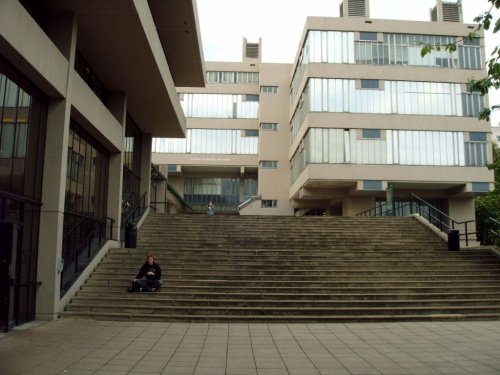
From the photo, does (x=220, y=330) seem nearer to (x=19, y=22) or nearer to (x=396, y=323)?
(x=396, y=323)

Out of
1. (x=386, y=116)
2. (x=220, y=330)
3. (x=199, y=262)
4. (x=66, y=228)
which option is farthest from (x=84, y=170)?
(x=386, y=116)

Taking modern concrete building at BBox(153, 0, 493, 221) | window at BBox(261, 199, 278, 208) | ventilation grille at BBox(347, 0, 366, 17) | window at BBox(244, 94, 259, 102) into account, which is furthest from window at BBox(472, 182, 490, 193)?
window at BBox(244, 94, 259, 102)

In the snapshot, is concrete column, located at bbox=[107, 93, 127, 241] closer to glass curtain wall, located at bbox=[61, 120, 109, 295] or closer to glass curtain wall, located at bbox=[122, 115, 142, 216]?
glass curtain wall, located at bbox=[61, 120, 109, 295]

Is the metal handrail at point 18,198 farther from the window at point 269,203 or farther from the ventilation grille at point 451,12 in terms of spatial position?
the ventilation grille at point 451,12

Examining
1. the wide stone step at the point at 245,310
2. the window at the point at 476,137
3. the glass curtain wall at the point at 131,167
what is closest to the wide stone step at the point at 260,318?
the wide stone step at the point at 245,310

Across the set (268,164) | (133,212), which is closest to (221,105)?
(268,164)

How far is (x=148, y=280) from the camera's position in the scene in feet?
43.4

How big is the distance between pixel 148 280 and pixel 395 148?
2391cm

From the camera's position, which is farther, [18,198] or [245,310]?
[245,310]

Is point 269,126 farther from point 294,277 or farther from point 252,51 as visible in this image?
point 294,277

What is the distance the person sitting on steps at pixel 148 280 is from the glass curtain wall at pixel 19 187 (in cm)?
261

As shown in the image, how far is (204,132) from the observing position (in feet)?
168

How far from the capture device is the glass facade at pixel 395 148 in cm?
3278

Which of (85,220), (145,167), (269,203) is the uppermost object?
(269,203)
